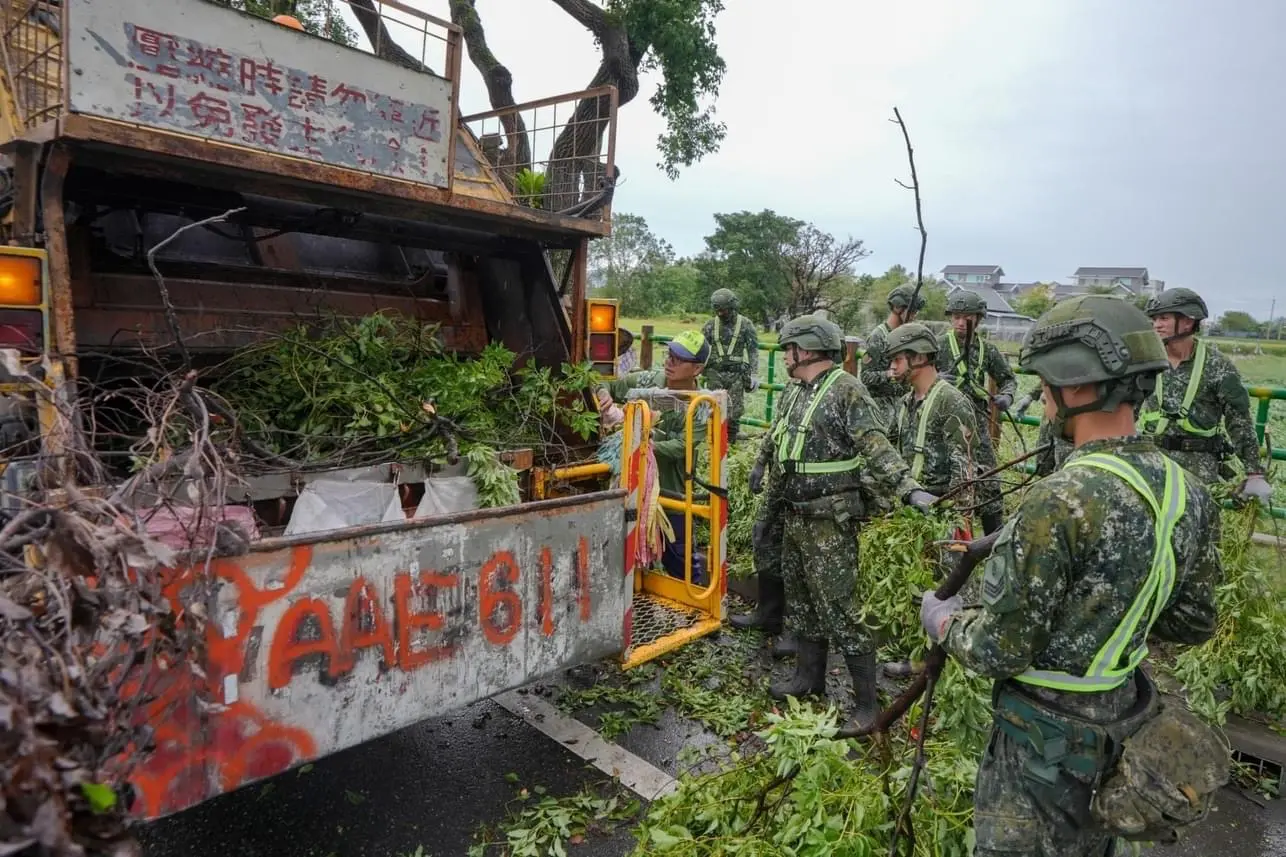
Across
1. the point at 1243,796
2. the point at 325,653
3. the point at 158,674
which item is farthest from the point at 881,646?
the point at 158,674

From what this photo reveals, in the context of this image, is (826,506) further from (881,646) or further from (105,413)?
(105,413)

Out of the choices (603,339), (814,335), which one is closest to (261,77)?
(603,339)

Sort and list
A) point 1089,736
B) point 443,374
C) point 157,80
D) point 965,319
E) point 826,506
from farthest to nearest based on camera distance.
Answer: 1. point 965,319
2. point 443,374
3. point 826,506
4. point 157,80
5. point 1089,736

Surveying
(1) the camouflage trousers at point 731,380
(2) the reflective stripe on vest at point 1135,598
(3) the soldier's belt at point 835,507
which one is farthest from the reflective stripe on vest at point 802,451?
(1) the camouflage trousers at point 731,380

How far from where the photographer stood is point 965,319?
5508mm

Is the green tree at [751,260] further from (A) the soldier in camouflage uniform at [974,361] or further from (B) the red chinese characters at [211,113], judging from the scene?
(B) the red chinese characters at [211,113]

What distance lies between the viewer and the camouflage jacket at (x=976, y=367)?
566 cm

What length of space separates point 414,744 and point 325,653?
1341 mm

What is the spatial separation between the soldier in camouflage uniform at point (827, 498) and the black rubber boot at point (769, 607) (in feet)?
2.54

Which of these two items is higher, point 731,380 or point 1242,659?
point 731,380

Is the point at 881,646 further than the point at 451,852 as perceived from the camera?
Yes

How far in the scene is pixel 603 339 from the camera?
428cm

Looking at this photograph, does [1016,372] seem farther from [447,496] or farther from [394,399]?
[394,399]

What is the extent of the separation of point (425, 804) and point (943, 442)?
3210 millimetres
